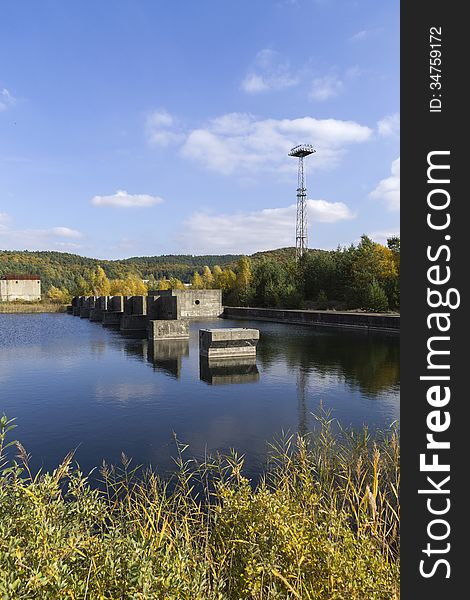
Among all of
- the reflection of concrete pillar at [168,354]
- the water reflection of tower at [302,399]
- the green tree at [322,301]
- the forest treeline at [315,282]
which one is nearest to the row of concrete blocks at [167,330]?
the reflection of concrete pillar at [168,354]

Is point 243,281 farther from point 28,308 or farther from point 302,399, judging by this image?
point 302,399

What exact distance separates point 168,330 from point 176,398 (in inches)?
575

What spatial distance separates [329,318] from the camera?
3512 cm

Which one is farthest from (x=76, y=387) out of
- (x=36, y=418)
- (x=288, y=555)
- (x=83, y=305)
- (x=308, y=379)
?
(x=83, y=305)

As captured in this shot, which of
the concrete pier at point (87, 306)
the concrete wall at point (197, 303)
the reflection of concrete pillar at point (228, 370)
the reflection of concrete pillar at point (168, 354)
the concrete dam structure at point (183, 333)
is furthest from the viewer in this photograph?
the concrete pier at point (87, 306)

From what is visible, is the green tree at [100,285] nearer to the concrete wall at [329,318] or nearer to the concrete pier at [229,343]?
the concrete wall at [329,318]

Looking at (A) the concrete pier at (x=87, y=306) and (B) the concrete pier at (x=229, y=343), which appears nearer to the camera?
(B) the concrete pier at (x=229, y=343)

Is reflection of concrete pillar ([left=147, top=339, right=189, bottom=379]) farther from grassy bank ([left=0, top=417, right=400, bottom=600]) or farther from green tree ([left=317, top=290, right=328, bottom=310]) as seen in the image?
green tree ([left=317, top=290, right=328, bottom=310])

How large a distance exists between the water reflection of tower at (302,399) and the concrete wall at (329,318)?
14380 millimetres

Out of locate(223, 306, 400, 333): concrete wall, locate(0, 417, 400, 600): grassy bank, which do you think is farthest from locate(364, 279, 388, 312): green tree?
locate(0, 417, 400, 600): grassy bank

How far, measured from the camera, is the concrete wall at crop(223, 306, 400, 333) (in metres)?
29.5

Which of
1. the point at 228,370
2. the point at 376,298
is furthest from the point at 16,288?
the point at 228,370

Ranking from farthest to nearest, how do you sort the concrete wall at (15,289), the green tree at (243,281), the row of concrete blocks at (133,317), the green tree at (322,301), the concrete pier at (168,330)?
the concrete wall at (15,289)
the green tree at (243,281)
the green tree at (322,301)
the row of concrete blocks at (133,317)
the concrete pier at (168,330)

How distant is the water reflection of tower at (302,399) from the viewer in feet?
30.9
